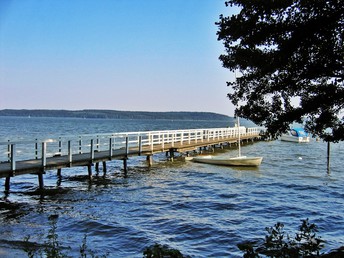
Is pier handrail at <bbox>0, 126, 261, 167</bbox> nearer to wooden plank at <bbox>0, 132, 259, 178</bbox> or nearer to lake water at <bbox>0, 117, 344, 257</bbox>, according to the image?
wooden plank at <bbox>0, 132, 259, 178</bbox>

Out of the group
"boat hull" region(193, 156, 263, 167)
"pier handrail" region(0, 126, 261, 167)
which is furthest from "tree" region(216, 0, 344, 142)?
"boat hull" region(193, 156, 263, 167)

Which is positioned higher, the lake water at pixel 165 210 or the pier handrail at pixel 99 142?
the pier handrail at pixel 99 142

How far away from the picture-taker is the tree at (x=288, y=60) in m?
7.71

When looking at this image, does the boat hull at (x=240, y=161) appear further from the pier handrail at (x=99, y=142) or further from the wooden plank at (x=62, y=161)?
the pier handrail at (x=99, y=142)

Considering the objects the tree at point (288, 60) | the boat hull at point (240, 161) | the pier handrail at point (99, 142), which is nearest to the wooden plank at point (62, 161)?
the pier handrail at point (99, 142)

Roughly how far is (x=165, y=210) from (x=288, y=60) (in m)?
7.57

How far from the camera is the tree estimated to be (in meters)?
7.71

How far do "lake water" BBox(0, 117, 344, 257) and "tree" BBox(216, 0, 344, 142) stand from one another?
3723 millimetres

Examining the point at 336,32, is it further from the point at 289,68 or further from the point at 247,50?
the point at 247,50

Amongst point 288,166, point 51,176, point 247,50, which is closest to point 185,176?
point 51,176

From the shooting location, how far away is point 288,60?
8430 mm

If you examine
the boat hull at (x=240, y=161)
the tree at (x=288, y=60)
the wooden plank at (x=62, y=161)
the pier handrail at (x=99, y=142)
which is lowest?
the boat hull at (x=240, y=161)

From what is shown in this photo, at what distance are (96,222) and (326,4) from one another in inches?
357

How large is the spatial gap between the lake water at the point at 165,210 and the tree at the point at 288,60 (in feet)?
12.2
